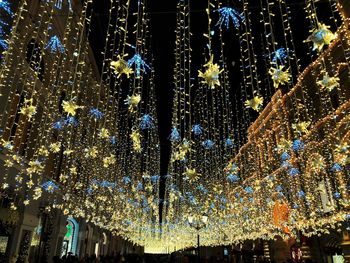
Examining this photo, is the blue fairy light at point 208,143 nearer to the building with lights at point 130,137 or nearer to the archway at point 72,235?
the building with lights at point 130,137

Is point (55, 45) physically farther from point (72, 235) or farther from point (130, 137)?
point (72, 235)

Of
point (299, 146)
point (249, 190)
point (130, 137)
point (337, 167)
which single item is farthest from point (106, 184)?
point (337, 167)

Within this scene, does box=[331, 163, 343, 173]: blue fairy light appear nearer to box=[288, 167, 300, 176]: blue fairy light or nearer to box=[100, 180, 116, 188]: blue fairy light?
box=[288, 167, 300, 176]: blue fairy light

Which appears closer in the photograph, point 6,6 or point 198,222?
point 6,6

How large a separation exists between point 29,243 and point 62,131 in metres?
6.26

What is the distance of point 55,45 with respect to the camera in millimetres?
16453

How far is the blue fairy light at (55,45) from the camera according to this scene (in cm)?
1595

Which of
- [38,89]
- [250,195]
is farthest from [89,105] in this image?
[250,195]

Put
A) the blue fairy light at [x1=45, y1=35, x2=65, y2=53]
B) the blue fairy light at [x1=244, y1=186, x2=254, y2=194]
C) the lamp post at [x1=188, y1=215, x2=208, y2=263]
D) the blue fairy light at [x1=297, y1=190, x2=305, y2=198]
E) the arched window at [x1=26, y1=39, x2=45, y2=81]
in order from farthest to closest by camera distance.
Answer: the blue fairy light at [x1=244, y1=186, x2=254, y2=194] → the blue fairy light at [x1=297, y1=190, x2=305, y2=198] → the blue fairy light at [x1=45, y1=35, x2=65, y2=53] → the arched window at [x1=26, y1=39, x2=45, y2=81] → the lamp post at [x1=188, y1=215, x2=208, y2=263]

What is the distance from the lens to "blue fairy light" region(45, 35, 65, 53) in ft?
52.3

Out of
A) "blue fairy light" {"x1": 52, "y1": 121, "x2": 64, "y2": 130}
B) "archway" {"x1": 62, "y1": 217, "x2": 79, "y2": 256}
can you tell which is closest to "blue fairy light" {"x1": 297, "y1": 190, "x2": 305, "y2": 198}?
"blue fairy light" {"x1": 52, "y1": 121, "x2": 64, "y2": 130}

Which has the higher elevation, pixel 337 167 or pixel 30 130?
pixel 30 130

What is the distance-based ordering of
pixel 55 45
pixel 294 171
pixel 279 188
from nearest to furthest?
1. pixel 55 45
2. pixel 294 171
3. pixel 279 188

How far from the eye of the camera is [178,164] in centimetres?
2958
